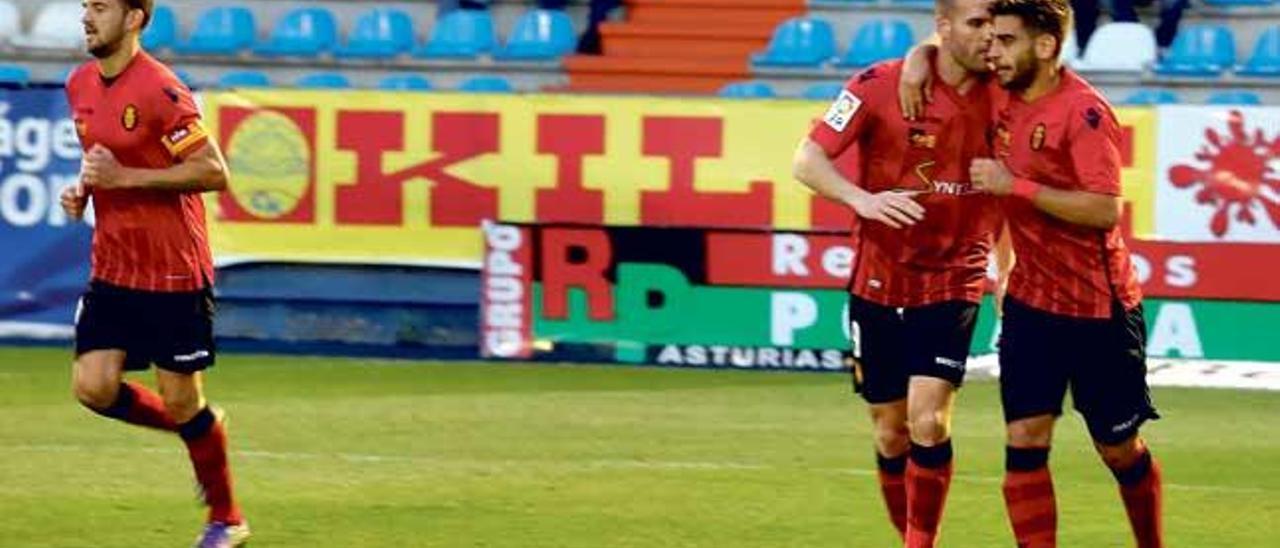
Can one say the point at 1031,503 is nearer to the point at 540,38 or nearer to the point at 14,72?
the point at 540,38

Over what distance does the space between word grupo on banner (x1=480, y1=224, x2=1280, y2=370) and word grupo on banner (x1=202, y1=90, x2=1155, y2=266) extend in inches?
8.7

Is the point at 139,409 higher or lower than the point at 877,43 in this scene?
lower

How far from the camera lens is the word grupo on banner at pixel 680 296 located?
1599cm

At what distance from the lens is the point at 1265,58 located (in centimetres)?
1934

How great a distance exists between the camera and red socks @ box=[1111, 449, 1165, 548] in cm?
841

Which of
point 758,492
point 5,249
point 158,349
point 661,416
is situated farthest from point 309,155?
point 158,349

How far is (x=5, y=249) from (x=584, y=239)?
356 cm

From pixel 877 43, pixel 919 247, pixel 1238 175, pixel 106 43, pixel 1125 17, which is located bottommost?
pixel 1238 175

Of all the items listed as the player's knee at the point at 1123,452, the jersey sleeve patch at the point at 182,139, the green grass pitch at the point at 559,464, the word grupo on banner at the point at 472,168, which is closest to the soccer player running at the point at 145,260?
the jersey sleeve patch at the point at 182,139

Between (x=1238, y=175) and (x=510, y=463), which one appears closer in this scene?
(x=510, y=463)

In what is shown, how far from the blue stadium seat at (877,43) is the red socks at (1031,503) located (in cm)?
1179

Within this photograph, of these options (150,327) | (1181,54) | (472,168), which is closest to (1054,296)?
(150,327)

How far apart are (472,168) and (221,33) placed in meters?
5.29

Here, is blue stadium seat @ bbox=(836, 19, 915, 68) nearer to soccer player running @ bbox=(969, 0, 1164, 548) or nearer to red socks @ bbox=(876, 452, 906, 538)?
red socks @ bbox=(876, 452, 906, 538)
